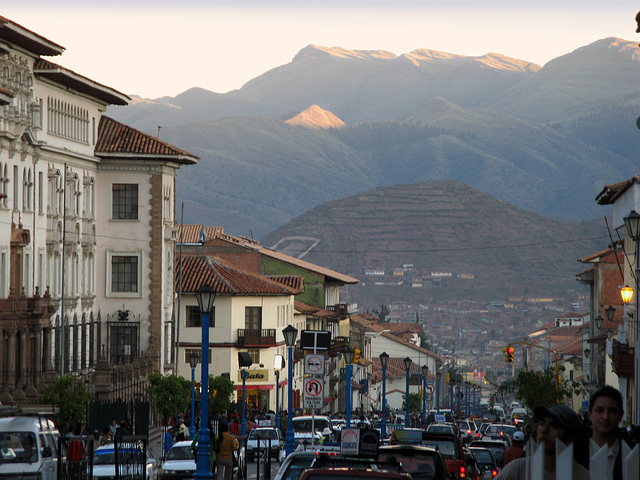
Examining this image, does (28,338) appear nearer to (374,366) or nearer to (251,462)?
(251,462)

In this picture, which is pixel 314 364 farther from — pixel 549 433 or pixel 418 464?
pixel 549 433

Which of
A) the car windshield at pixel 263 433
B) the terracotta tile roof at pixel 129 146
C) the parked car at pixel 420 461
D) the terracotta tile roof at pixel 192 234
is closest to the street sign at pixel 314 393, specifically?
the car windshield at pixel 263 433

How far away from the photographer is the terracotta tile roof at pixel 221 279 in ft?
258

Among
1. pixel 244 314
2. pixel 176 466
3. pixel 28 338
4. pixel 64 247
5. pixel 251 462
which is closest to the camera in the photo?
pixel 176 466

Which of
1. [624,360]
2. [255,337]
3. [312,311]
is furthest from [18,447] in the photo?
[312,311]

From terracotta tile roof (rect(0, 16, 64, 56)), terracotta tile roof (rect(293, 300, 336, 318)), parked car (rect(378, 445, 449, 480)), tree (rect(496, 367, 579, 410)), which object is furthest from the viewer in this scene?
terracotta tile roof (rect(293, 300, 336, 318))

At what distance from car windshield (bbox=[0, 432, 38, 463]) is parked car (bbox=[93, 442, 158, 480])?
3.99m

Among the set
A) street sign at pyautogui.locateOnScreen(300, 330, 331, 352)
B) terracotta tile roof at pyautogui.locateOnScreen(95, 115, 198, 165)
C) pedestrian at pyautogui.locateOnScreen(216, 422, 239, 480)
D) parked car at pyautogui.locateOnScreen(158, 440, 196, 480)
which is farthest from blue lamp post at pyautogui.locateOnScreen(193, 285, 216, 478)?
terracotta tile roof at pyautogui.locateOnScreen(95, 115, 198, 165)

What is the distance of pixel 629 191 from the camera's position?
54.2m

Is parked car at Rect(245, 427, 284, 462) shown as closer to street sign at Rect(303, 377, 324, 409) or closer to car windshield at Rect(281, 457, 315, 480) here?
street sign at Rect(303, 377, 324, 409)

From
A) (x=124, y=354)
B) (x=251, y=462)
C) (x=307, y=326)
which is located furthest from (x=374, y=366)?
(x=251, y=462)

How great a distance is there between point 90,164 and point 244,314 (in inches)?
738

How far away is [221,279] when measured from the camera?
8012 cm

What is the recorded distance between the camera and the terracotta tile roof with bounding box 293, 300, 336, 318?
309 ft
